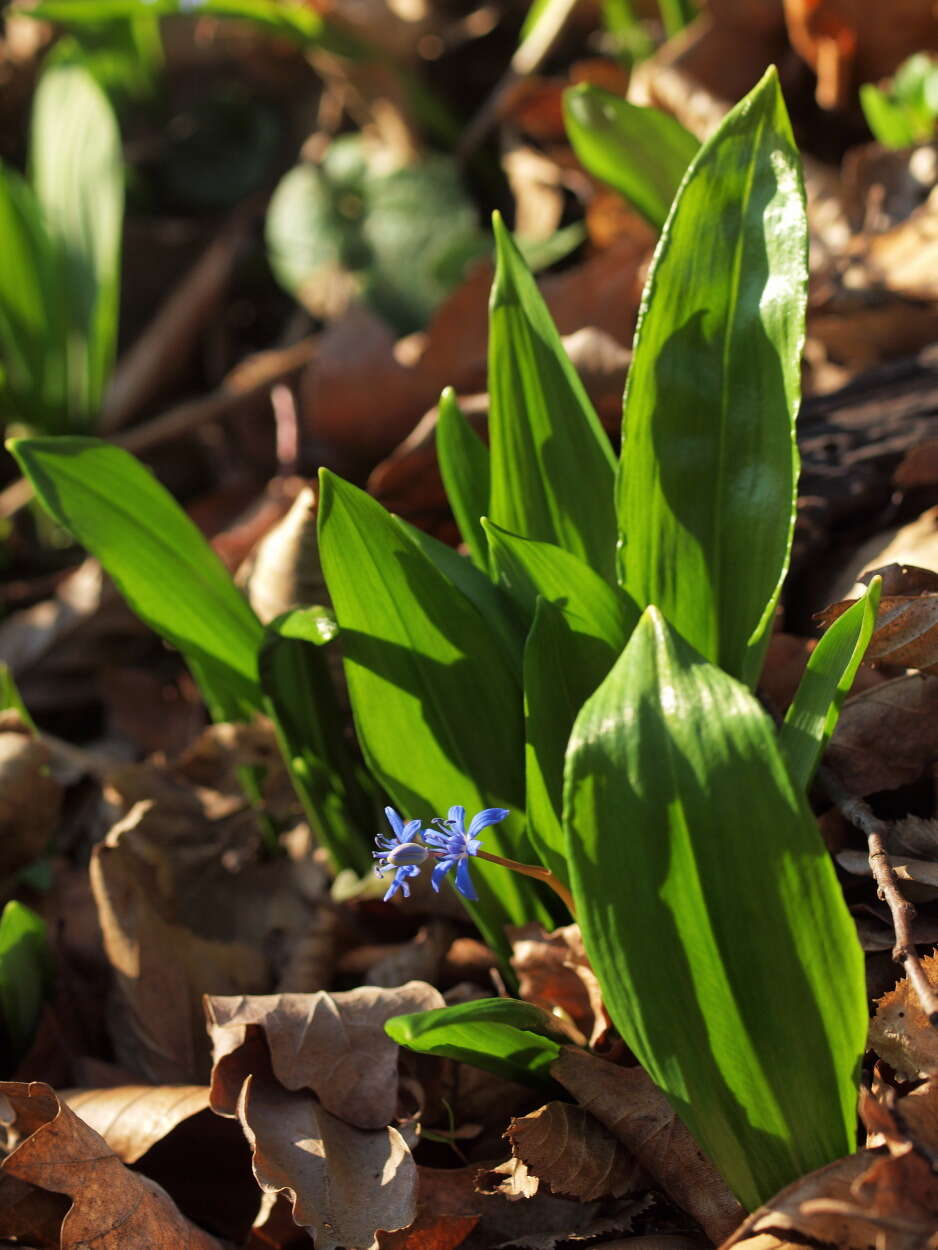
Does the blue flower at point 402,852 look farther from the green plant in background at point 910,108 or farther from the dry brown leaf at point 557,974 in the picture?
the green plant in background at point 910,108

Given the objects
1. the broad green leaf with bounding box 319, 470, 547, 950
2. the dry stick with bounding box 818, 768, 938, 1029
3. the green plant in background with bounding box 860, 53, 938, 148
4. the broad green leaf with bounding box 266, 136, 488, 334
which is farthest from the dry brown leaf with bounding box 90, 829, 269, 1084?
the green plant in background with bounding box 860, 53, 938, 148

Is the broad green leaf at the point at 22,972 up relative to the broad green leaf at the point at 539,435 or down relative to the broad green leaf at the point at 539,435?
down

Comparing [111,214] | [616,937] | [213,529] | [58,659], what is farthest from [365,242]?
[616,937]

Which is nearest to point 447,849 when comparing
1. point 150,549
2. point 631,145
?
point 150,549

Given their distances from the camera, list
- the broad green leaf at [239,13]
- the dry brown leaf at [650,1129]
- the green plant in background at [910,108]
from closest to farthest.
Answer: the dry brown leaf at [650,1129], the green plant in background at [910,108], the broad green leaf at [239,13]

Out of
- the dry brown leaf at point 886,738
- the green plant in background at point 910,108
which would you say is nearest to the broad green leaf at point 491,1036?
the dry brown leaf at point 886,738

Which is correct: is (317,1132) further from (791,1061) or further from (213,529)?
(213,529)
